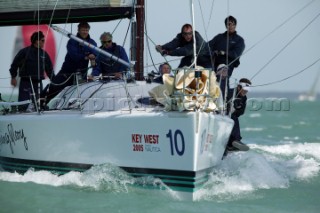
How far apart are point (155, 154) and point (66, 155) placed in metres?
1.44

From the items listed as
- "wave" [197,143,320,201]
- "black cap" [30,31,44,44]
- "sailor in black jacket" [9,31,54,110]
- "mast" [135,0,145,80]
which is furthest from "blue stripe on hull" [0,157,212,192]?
"black cap" [30,31,44,44]

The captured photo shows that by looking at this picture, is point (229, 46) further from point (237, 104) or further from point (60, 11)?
point (60, 11)

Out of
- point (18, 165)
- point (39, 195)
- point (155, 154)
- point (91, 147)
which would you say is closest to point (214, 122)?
point (155, 154)

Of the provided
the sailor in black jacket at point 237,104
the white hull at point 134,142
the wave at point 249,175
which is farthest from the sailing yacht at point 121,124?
the sailor in black jacket at point 237,104

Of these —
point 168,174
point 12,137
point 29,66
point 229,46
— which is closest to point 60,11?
point 29,66

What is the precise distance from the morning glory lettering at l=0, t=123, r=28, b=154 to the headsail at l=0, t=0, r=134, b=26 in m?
1.69

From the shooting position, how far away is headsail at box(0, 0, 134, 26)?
442 inches

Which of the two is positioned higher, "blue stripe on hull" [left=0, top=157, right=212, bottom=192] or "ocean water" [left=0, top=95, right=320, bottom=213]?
"blue stripe on hull" [left=0, top=157, right=212, bottom=192]

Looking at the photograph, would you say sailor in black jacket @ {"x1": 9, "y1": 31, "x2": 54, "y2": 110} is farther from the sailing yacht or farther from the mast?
the mast

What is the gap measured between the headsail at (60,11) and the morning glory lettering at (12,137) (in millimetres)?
1694

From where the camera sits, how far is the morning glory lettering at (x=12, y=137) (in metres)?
10.9

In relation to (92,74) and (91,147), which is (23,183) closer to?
(91,147)

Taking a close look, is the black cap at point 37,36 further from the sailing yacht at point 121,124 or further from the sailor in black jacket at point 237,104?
the sailor in black jacket at point 237,104

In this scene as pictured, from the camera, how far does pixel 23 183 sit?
1032 centimetres
